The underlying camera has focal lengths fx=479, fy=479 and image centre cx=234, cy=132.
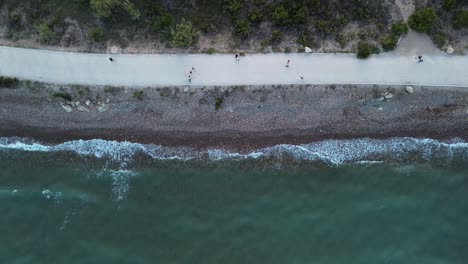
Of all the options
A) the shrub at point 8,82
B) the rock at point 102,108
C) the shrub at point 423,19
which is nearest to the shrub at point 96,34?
the rock at point 102,108

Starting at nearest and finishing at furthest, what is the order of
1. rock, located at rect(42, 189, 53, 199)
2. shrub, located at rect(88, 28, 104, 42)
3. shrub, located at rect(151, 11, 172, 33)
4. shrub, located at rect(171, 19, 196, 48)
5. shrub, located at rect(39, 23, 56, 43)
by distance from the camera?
shrub, located at rect(171, 19, 196, 48)
shrub, located at rect(151, 11, 172, 33)
shrub, located at rect(39, 23, 56, 43)
shrub, located at rect(88, 28, 104, 42)
rock, located at rect(42, 189, 53, 199)

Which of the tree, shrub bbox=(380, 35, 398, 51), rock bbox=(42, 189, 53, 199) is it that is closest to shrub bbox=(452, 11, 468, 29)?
shrub bbox=(380, 35, 398, 51)

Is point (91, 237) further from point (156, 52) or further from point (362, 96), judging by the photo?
point (362, 96)

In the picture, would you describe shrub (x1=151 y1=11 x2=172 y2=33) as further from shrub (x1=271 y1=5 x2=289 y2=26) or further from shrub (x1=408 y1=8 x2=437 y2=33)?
shrub (x1=408 y1=8 x2=437 y2=33)

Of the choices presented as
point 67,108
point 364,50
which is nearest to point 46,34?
point 67,108

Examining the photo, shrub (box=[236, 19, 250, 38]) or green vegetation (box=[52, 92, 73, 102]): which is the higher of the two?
shrub (box=[236, 19, 250, 38])

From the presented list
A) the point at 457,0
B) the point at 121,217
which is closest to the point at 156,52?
the point at 121,217

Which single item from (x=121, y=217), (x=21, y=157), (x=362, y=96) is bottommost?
(x=121, y=217)
